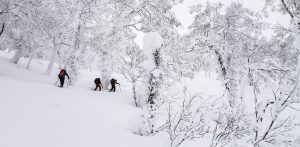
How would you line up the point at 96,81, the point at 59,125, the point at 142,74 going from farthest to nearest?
the point at 96,81 → the point at 142,74 → the point at 59,125

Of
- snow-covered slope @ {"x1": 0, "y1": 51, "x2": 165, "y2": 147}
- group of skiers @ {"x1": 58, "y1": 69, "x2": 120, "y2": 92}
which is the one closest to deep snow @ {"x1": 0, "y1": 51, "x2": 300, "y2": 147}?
snow-covered slope @ {"x1": 0, "y1": 51, "x2": 165, "y2": 147}

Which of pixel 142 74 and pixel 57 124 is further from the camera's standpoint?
pixel 142 74

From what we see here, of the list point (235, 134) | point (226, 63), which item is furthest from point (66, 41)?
point (235, 134)

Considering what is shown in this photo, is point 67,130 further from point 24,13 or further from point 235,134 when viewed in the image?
point 24,13

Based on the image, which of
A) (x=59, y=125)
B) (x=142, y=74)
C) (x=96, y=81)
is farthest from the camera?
(x=96, y=81)

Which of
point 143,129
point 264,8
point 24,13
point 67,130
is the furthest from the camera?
point 24,13

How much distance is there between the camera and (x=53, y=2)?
52.1ft

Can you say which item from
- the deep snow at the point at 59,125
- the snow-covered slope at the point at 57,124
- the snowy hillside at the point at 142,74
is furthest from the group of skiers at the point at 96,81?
the snow-covered slope at the point at 57,124

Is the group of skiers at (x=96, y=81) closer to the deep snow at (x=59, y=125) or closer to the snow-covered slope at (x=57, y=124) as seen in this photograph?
the deep snow at (x=59, y=125)

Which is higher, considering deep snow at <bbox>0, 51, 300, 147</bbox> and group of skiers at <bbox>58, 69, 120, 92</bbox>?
group of skiers at <bbox>58, 69, 120, 92</bbox>

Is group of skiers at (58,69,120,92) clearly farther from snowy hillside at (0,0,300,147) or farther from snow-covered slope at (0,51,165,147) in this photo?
snow-covered slope at (0,51,165,147)

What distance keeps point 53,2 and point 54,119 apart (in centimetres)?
1068

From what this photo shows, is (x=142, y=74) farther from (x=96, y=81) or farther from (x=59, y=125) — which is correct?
(x=59, y=125)

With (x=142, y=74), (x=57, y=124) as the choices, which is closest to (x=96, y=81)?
(x=142, y=74)
